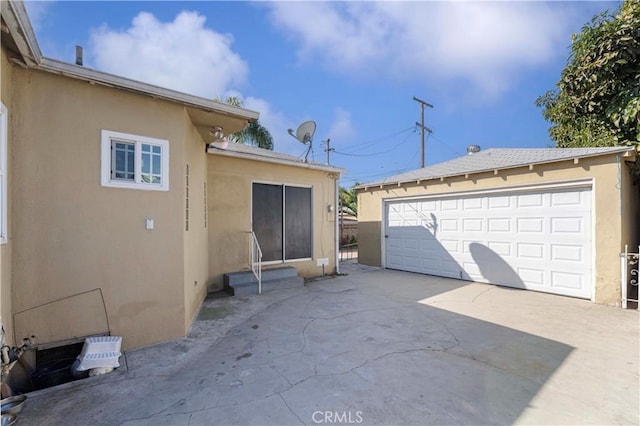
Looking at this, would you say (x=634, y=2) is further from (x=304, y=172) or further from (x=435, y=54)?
(x=304, y=172)

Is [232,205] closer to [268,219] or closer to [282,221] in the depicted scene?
[268,219]

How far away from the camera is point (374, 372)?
9.66ft

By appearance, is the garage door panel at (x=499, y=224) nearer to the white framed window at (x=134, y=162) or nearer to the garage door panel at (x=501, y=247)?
the garage door panel at (x=501, y=247)

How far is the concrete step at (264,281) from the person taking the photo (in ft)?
20.2

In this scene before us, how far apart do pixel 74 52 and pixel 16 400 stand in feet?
12.2

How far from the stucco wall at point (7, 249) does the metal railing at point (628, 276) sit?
29.1 ft

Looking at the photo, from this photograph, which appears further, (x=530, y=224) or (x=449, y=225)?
(x=449, y=225)

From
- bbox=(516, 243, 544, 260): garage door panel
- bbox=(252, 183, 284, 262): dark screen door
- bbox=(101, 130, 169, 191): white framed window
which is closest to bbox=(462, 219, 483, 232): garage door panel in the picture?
bbox=(516, 243, 544, 260): garage door panel

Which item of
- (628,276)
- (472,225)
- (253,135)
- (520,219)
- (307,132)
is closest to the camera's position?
(628,276)

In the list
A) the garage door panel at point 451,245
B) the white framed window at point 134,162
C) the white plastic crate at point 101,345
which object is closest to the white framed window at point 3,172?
the white framed window at point 134,162

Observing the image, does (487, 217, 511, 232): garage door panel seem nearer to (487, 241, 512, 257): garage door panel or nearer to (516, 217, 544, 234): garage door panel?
(516, 217, 544, 234): garage door panel

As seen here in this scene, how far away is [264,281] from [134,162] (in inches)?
149

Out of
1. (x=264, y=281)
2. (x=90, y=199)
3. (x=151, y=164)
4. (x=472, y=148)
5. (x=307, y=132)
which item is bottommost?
(x=264, y=281)

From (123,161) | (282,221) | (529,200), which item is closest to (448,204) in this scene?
(529,200)
